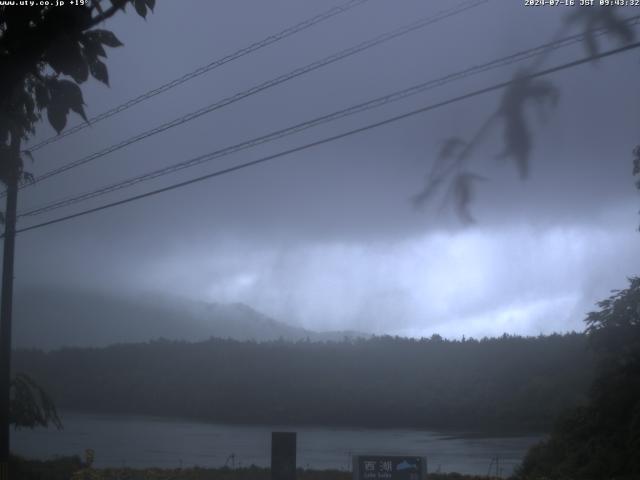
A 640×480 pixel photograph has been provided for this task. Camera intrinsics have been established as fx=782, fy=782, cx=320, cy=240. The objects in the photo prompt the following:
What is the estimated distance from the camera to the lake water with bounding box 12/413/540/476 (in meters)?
24.7

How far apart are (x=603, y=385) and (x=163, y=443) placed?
61.4 feet

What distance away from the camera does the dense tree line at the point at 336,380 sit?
109 feet

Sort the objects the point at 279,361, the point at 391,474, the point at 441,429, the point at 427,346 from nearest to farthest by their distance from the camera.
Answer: the point at 391,474 < the point at 441,429 < the point at 427,346 < the point at 279,361

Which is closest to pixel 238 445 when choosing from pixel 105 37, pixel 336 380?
pixel 336 380

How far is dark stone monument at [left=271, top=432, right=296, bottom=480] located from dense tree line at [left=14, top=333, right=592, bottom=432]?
19.1 meters

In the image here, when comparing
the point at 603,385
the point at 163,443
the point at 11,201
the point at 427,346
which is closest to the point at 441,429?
the point at 427,346

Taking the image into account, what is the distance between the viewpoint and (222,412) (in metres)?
43.8

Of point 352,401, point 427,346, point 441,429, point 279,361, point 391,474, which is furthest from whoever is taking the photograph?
point 279,361

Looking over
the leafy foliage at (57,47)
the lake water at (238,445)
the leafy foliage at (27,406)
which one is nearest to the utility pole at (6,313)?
the leafy foliage at (27,406)

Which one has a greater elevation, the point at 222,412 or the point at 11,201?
the point at 11,201

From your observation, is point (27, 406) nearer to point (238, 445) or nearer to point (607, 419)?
point (238, 445)

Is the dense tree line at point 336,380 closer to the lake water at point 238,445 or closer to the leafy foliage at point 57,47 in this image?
the lake water at point 238,445

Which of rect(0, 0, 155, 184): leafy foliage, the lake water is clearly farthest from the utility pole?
rect(0, 0, 155, 184): leafy foliage

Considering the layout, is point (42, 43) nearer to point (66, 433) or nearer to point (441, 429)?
point (441, 429)
